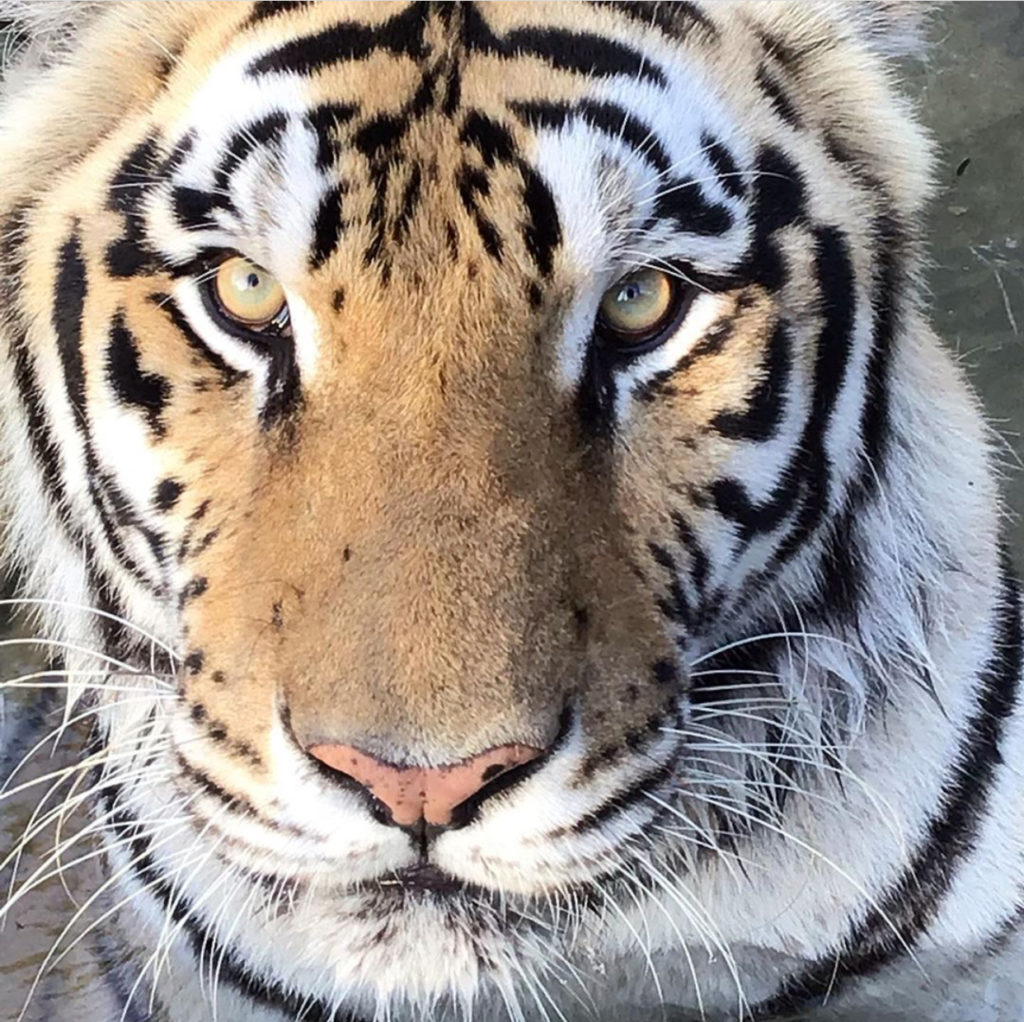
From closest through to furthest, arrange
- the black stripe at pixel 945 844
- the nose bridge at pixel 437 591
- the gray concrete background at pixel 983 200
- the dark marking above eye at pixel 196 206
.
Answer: the nose bridge at pixel 437 591, the dark marking above eye at pixel 196 206, the black stripe at pixel 945 844, the gray concrete background at pixel 983 200

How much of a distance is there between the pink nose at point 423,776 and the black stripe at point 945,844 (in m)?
0.58

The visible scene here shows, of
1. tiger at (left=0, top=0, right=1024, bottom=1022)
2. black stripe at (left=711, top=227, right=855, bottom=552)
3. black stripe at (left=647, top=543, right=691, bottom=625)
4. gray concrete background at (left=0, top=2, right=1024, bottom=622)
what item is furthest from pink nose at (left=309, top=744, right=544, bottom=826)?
gray concrete background at (left=0, top=2, right=1024, bottom=622)

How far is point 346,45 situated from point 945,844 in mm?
814

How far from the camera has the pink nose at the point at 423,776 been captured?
2.52ft

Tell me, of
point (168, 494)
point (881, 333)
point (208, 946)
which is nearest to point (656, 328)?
point (881, 333)

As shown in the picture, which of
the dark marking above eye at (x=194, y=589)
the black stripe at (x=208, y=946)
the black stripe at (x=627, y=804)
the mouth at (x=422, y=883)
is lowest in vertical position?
the black stripe at (x=208, y=946)

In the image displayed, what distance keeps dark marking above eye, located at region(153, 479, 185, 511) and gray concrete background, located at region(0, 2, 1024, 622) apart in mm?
1161

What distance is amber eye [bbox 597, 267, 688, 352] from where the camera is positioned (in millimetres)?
897

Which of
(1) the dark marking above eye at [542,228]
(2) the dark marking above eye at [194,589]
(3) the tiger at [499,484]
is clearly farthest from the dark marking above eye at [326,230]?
(2) the dark marking above eye at [194,589]

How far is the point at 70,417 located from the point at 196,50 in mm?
269

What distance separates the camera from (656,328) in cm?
91

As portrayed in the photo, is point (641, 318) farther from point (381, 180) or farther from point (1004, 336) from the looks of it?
point (1004, 336)

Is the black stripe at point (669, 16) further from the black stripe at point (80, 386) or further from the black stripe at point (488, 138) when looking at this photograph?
the black stripe at point (80, 386)

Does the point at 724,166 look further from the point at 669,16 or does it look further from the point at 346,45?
the point at 346,45
